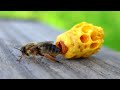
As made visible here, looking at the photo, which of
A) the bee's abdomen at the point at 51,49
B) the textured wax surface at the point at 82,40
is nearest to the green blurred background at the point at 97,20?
the textured wax surface at the point at 82,40

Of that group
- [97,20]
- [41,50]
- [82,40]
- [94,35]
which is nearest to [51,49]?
[41,50]

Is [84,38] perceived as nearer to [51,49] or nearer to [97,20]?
[51,49]

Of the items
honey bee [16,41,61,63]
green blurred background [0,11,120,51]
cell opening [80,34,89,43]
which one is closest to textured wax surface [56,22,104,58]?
cell opening [80,34,89,43]

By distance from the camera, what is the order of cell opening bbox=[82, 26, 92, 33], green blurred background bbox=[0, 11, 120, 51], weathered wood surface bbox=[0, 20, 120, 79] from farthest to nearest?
green blurred background bbox=[0, 11, 120, 51] → cell opening bbox=[82, 26, 92, 33] → weathered wood surface bbox=[0, 20, 120, 79]

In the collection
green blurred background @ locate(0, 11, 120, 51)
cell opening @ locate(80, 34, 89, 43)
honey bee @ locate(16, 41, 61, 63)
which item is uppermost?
cell opening @ locate(80, 34, 89, 43)

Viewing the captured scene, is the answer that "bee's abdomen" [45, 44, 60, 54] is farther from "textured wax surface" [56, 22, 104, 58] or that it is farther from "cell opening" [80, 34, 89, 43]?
"cell opening" [80, 34, 89, 43]

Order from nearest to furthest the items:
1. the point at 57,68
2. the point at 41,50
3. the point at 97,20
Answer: the point at 57,68 < the point at 41,50 < the point at 97,20

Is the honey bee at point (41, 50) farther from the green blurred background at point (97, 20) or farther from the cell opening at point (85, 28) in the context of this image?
the green blurred background at point (97, 20)

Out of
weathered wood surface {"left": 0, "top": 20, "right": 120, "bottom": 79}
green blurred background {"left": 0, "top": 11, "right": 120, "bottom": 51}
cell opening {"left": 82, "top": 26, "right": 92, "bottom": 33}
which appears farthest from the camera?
green blurred background {"left": 0, "top": 11, "right": 120, "bottom": 51}
